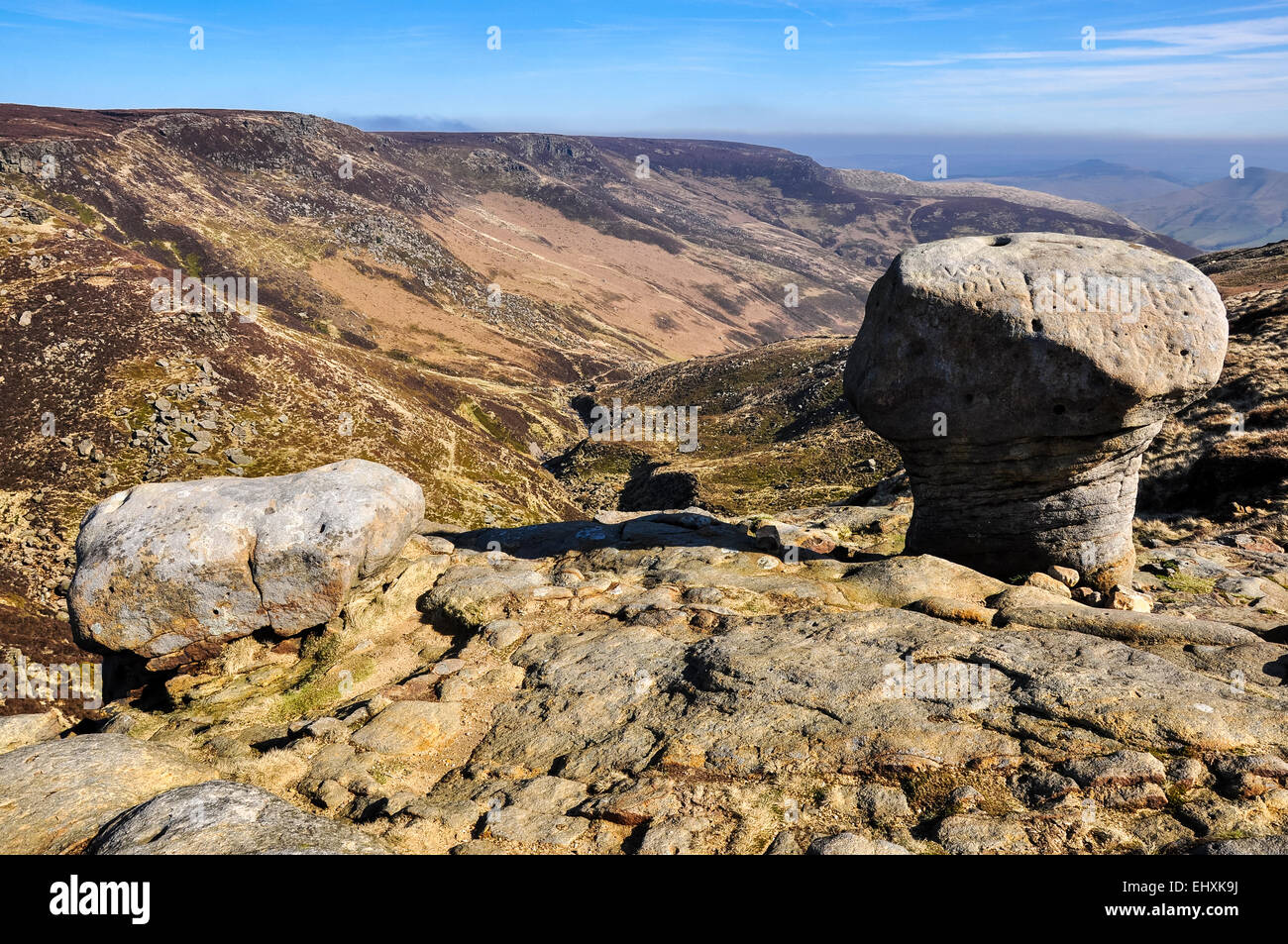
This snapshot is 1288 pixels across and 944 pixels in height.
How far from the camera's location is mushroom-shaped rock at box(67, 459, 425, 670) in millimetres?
18547

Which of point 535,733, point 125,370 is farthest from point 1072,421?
point 125,370

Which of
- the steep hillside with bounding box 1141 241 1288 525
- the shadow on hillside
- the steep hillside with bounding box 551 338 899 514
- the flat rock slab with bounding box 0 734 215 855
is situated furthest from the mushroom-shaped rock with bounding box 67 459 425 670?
the steep hillside with bounding box 551 338 899 514

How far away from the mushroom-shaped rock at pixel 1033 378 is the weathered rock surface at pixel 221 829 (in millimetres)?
18070

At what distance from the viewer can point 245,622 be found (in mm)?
19438

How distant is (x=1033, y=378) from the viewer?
782 inches

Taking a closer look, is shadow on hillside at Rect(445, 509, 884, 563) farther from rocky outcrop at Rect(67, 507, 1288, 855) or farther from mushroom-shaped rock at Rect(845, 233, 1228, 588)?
mushroom-shaped rock at Rect(845, 233, 1228, 588)

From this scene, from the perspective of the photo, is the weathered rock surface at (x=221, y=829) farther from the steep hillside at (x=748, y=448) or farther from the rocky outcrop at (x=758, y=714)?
the steep hillside at (x=748, y=448)

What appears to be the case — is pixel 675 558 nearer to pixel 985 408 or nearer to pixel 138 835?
pixel 985 408

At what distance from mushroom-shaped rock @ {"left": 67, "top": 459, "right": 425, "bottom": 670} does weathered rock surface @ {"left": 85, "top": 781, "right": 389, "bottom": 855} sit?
796cm

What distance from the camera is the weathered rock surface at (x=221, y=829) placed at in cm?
1052

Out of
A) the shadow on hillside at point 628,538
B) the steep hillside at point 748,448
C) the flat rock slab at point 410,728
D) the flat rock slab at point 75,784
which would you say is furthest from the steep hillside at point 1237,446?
the flat rock slab at point 75,784

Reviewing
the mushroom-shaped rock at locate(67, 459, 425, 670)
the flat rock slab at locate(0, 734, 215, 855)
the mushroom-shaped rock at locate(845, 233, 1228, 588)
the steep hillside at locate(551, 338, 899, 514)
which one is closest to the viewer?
the flat rock slab at locate(0, 734, 215, 855)

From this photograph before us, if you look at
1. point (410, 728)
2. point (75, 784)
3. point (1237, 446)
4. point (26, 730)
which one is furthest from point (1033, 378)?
point (26, 730)
